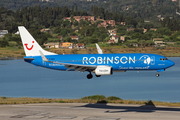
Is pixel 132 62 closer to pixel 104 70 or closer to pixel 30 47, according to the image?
pixel 104 70

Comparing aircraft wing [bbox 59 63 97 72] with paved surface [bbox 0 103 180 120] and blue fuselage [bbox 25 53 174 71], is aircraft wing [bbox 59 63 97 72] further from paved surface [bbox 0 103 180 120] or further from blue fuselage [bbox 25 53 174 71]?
paved surface [bbox 0 103 180 120]

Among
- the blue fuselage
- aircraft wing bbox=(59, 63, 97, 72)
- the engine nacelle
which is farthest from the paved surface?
the blue fuselage

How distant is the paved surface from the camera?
137ft

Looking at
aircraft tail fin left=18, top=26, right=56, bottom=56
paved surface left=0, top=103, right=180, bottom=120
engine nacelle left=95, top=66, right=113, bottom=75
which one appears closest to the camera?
paved surface left=0, top=103, right=180, bottom=120

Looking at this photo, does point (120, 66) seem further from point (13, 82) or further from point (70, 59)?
point (13, 82)

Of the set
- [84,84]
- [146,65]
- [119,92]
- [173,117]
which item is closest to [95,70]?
[146,65]

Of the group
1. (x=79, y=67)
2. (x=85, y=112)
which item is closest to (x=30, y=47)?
(x=79, y=67)

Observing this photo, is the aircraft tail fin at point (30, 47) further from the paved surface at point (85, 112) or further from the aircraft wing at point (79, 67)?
the paved surface at point (85, 112)

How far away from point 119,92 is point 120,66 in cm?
1875

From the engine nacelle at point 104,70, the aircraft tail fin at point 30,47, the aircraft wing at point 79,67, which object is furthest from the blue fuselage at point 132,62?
the aircraft tail fin at point 30,47

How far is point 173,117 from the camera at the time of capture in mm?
40594

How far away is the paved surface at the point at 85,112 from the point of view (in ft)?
137

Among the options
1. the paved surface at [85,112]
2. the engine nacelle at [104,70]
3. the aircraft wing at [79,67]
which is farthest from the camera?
the engine nacelle at [104,70]

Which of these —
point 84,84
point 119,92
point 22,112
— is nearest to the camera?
point 22,112
